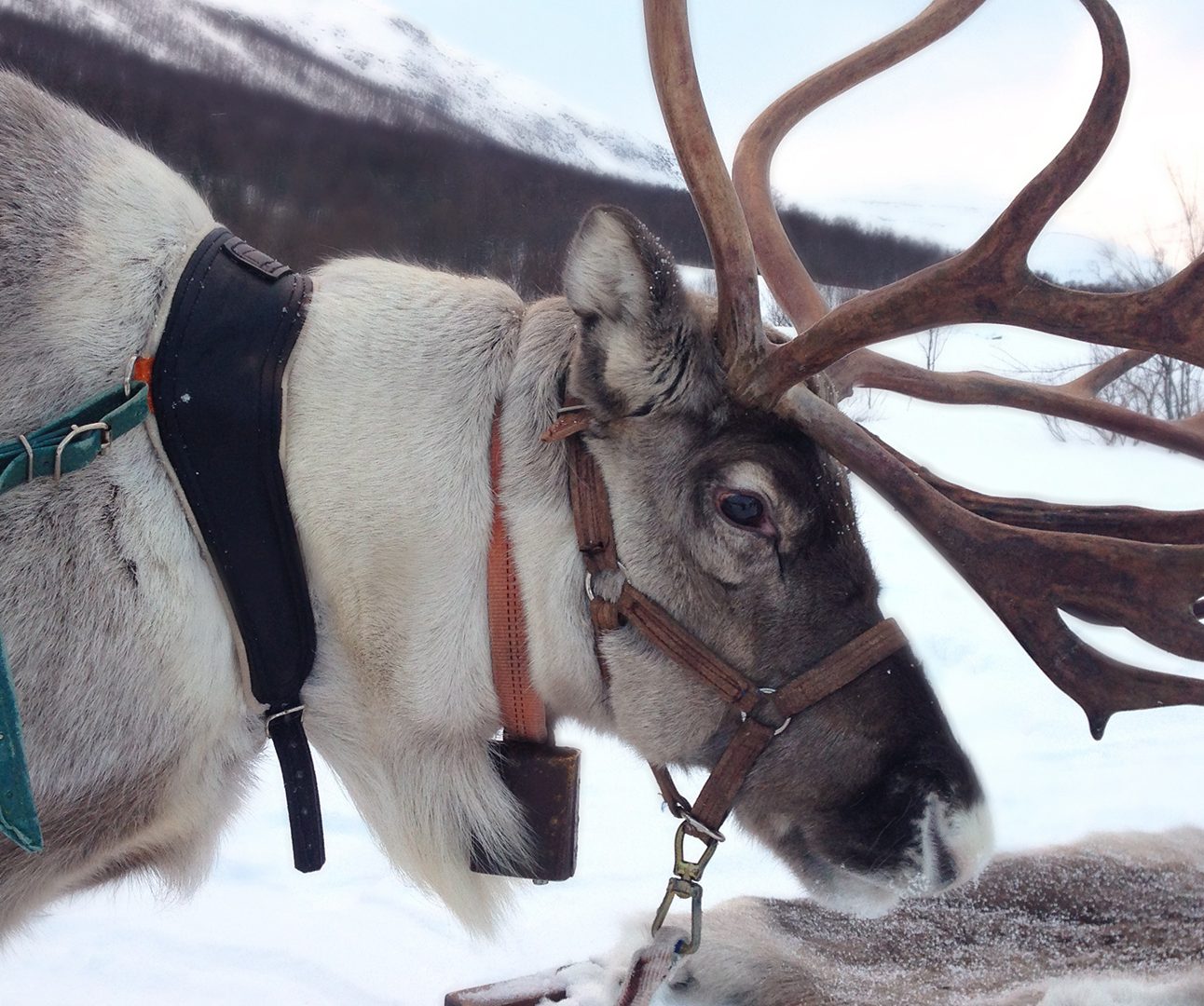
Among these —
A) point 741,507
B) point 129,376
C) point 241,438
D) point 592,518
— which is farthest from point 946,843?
point 129,376

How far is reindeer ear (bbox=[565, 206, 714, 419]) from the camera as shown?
1634mm

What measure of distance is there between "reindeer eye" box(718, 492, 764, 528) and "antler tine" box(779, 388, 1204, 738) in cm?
16

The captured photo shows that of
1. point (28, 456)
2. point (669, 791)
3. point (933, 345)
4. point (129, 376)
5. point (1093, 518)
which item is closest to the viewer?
point (28, 456)

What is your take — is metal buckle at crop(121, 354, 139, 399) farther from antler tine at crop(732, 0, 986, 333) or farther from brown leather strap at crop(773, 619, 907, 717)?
antler tine at crop(732, 0, 986, 333)

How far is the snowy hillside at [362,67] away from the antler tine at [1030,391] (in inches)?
98.0

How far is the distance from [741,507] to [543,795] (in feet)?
2.19

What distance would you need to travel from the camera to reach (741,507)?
1694 millimetres

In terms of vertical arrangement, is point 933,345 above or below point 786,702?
above

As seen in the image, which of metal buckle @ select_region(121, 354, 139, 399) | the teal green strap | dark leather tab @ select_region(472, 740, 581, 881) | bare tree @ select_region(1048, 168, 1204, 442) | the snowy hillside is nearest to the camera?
the teal green strap

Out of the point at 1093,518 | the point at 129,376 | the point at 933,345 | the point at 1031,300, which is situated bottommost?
the point at 129,376

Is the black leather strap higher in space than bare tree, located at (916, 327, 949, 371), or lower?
lower

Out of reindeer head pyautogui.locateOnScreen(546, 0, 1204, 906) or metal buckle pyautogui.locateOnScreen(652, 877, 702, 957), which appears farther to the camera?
metal buckle pyautogui.locateOnScreen(652, 877, 702, 957)

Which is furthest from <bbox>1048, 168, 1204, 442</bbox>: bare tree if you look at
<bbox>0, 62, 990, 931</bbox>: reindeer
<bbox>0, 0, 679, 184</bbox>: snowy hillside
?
<bbox>0, 62, 990, 931</bbox>: reindeer

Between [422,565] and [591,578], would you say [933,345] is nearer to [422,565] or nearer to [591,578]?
[591,578]
